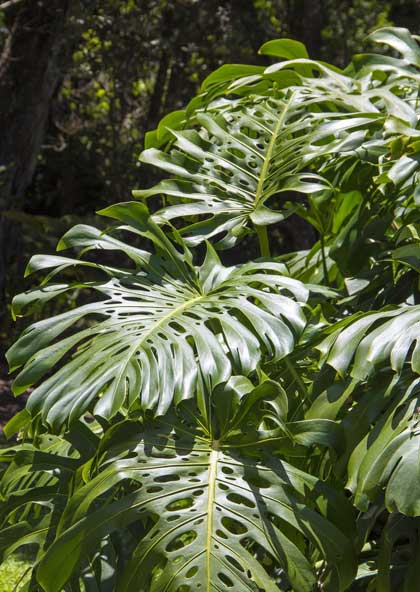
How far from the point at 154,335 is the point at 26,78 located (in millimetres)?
5080

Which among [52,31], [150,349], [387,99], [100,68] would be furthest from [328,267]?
[100,68]

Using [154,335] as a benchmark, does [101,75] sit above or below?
above

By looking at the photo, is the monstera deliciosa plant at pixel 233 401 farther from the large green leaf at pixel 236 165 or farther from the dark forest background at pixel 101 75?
the dark forest background at pixel 101 75

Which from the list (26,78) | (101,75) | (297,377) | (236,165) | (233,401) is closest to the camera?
(233,401)

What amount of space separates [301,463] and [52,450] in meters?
0.60

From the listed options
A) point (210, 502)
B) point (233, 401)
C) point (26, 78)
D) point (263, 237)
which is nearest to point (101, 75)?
point (26, 78)

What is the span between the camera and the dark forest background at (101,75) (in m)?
6.49

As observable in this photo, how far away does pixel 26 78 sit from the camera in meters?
6.48

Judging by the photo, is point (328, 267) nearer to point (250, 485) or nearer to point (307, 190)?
point (307, 190)

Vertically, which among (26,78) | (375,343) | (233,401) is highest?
(26,78)

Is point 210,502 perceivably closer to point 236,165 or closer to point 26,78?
point 236,165

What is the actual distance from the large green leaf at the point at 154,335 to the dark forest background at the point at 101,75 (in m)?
4.23

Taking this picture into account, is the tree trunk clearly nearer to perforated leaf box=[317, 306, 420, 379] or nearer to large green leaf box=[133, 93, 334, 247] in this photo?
large green leaf box=[133, 93, 334, 247]

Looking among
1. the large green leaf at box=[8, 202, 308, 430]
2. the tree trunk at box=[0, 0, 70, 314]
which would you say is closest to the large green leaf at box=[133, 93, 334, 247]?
the large green leaf at box=[8, 202, 308, 430]
